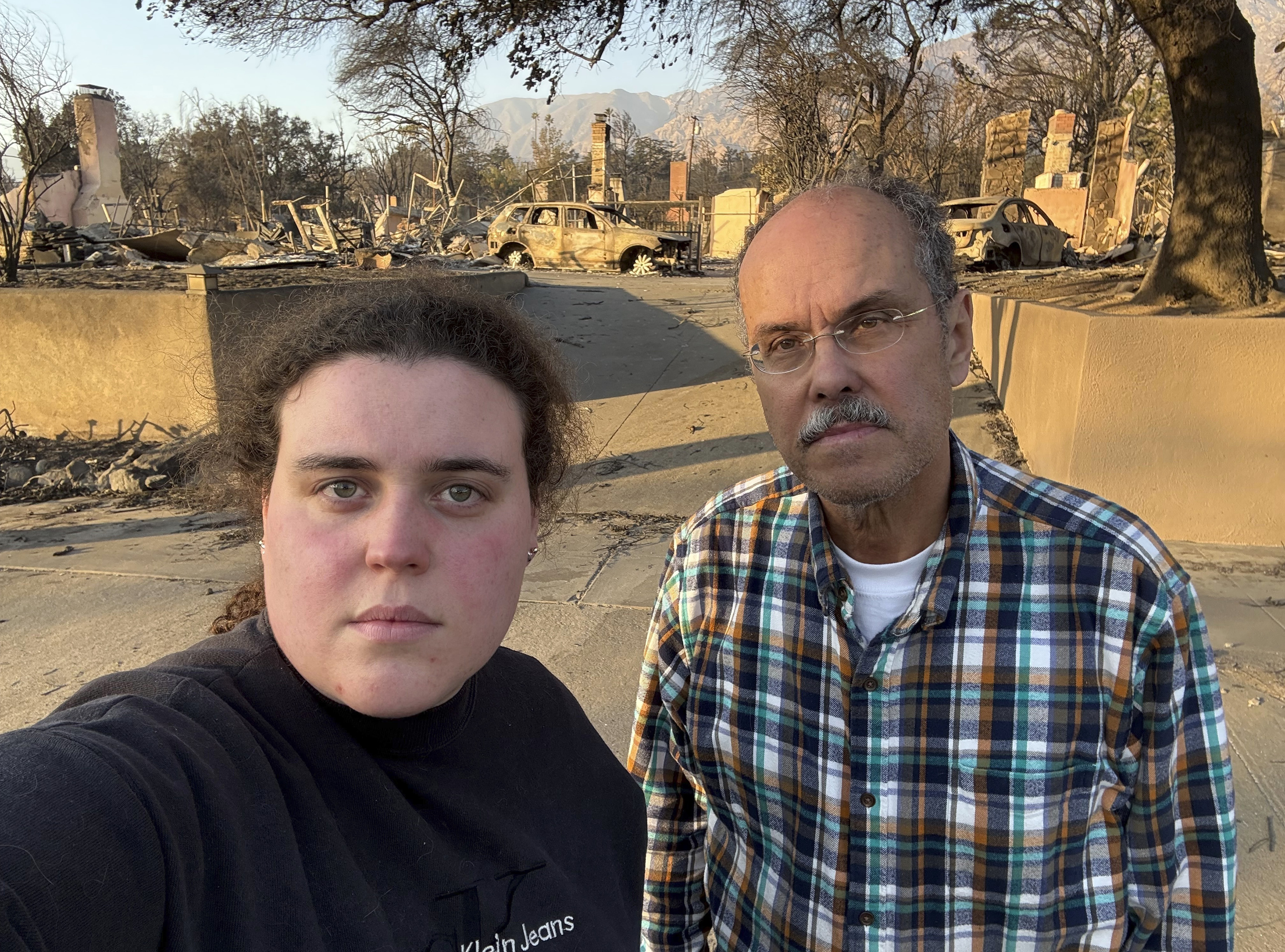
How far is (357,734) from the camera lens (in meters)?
1.02

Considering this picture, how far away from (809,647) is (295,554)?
3.08 ft

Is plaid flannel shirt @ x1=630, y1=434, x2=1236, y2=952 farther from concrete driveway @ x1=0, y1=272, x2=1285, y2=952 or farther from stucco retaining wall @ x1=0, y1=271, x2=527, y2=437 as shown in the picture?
stucco retaining wall @ x1=0, y1=271, x2=527, y2=437

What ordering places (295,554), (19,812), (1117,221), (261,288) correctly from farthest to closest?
1. (1117,221)
2. (261,288)
3. (295,554)
4. (19,812)

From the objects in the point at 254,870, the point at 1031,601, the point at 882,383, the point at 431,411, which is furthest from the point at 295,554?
the point at 1031,601

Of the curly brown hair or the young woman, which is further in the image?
the curly brown hair

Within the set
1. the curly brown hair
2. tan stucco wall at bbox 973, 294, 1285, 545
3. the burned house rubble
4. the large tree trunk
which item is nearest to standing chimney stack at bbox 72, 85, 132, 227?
the burned house rubble

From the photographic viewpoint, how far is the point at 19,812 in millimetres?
711

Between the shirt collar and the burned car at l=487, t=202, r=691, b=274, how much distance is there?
15.9 m

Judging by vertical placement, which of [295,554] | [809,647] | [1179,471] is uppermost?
[295,554]

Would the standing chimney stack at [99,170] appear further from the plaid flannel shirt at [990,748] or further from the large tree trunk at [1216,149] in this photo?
the plaid flannel shirt at [990,748]

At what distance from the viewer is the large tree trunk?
579 cm

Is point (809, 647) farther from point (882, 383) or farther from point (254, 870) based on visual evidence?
point (254, 870)

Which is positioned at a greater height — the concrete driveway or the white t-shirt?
the white t-shirt

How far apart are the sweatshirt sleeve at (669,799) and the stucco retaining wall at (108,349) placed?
6.45 m
